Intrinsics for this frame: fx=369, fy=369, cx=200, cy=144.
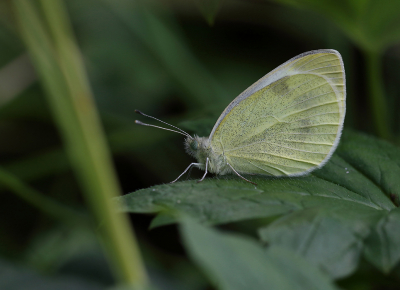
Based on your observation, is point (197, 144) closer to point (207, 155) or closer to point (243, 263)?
point (207, 155)

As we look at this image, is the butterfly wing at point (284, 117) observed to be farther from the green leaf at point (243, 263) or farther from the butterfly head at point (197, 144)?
the green leaf at point (243, 263)

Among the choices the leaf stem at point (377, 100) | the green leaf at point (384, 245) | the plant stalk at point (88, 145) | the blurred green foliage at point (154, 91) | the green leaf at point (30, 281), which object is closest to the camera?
the plant stalk at point (88, 145)

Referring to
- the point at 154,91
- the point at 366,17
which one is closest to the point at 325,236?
the point at 366,17

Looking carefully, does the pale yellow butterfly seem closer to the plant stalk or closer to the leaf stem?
the leaf stem

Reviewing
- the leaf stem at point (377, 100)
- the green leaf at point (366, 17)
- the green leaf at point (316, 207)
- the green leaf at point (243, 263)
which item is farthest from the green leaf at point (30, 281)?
the leaf stem at point (377, 100)

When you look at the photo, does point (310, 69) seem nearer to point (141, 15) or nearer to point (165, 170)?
point (165, 170)

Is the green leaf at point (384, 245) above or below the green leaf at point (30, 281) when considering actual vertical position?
above

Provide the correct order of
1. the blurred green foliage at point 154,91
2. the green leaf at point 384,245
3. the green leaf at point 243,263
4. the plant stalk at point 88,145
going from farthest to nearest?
the blurred green foliage at point 154,91 → the green leaf at point 384,245 → the plant stalk at point 88,145 → the green leaf at point 243,263

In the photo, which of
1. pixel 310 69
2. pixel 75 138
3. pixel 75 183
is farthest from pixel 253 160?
pixel 75 183
